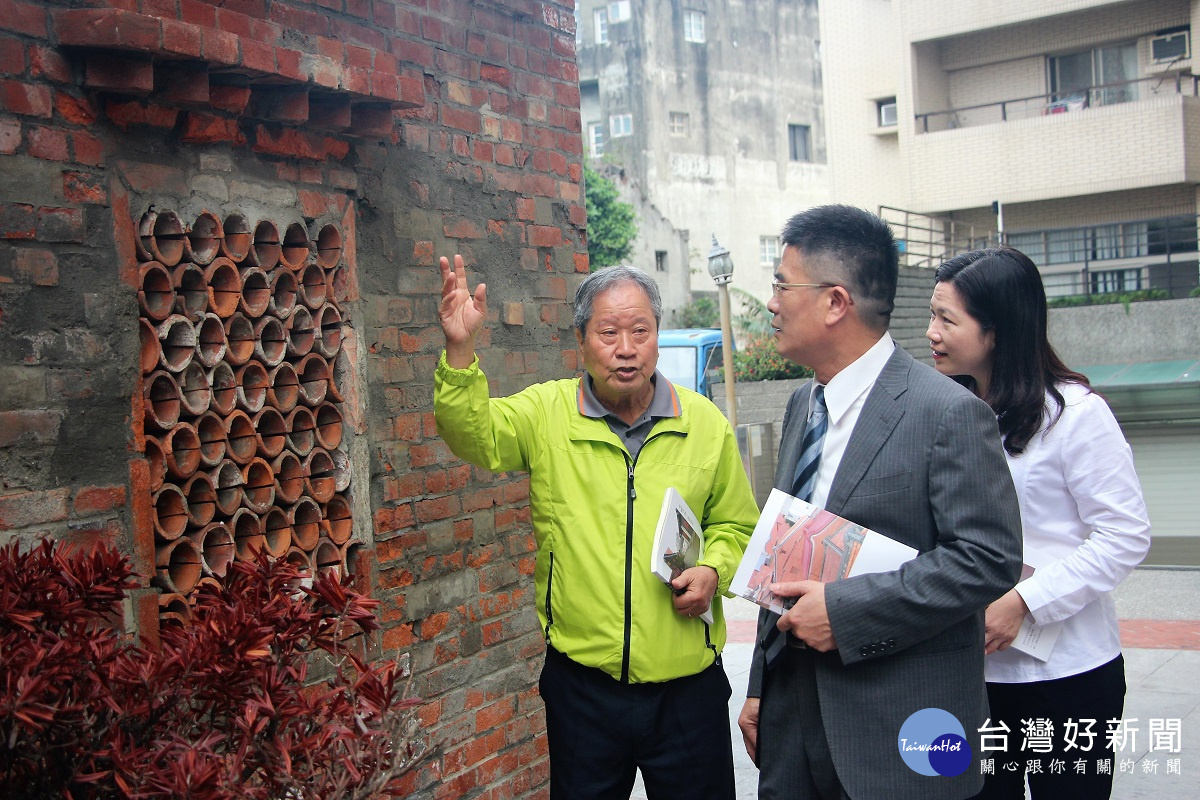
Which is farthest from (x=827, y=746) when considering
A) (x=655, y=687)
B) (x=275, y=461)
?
(x=275, y=461)

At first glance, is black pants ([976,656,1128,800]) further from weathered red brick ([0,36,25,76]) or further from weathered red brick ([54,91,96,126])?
weathered red brick ([0,36,25,76])

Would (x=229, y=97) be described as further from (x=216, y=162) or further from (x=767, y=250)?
(x=767, y=250)

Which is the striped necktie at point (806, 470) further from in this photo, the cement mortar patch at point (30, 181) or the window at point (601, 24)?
the window at point (601, 24)

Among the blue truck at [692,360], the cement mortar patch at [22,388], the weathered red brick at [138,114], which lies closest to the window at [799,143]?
the blue truck at [692,360]

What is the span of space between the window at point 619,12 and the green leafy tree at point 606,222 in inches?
237

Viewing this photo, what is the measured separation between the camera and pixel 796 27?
3447 centimetres

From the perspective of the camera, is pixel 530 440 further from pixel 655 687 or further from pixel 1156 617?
pixel 1156 617

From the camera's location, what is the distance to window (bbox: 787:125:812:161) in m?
34.0

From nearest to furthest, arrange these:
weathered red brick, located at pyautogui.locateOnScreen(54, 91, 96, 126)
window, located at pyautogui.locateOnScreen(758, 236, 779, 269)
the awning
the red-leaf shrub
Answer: the red-leaf shrub → weathered red brick, located at pyautogui.locateOnScreen(54, 91, 96, 126) → the awning → window, located at pyautogui.locateOnScreen(758, 236, 779, 269)

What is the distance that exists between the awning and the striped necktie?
38.6 ft

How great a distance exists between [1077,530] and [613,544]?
1305mm

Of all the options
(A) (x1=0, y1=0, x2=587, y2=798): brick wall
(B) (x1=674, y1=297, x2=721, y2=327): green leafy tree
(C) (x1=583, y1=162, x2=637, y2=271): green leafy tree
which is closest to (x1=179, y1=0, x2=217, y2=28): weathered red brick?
(A) (x1=0, y1=0, x2=587, y2=798): brick wall

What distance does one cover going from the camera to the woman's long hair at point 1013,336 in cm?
323

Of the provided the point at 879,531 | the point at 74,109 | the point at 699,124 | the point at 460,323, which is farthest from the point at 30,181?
the point at 699,124
